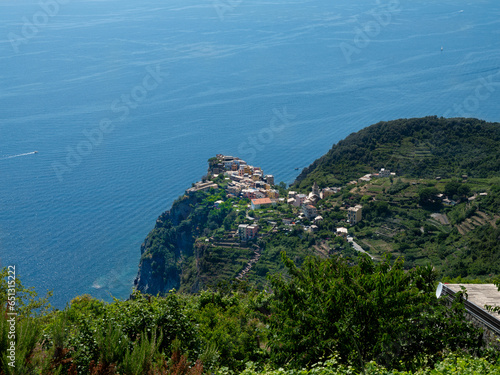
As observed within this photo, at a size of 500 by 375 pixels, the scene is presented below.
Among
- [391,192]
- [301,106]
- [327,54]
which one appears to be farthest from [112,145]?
[327,54]

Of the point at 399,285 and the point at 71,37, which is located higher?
the point at 71,37

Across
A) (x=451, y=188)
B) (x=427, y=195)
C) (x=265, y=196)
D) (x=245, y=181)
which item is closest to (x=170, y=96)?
(x=245, y=181)

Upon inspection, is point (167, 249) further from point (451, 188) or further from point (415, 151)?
point (415, 151)

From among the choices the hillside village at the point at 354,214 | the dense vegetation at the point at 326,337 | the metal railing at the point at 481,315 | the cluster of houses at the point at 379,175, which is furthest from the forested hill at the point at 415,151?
the dense vegetation at the point at 326,337

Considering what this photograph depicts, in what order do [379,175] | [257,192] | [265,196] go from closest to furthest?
1. [265,196]
2. [257,192]
3. [379,175]

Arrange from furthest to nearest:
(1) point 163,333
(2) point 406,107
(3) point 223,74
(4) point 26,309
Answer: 1. (3) point 223,74
2. (2) point 406,107
3. (4) point 26,309
4. (1) point 163,333

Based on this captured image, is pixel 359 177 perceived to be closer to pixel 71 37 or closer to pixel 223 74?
pixel 223 74
